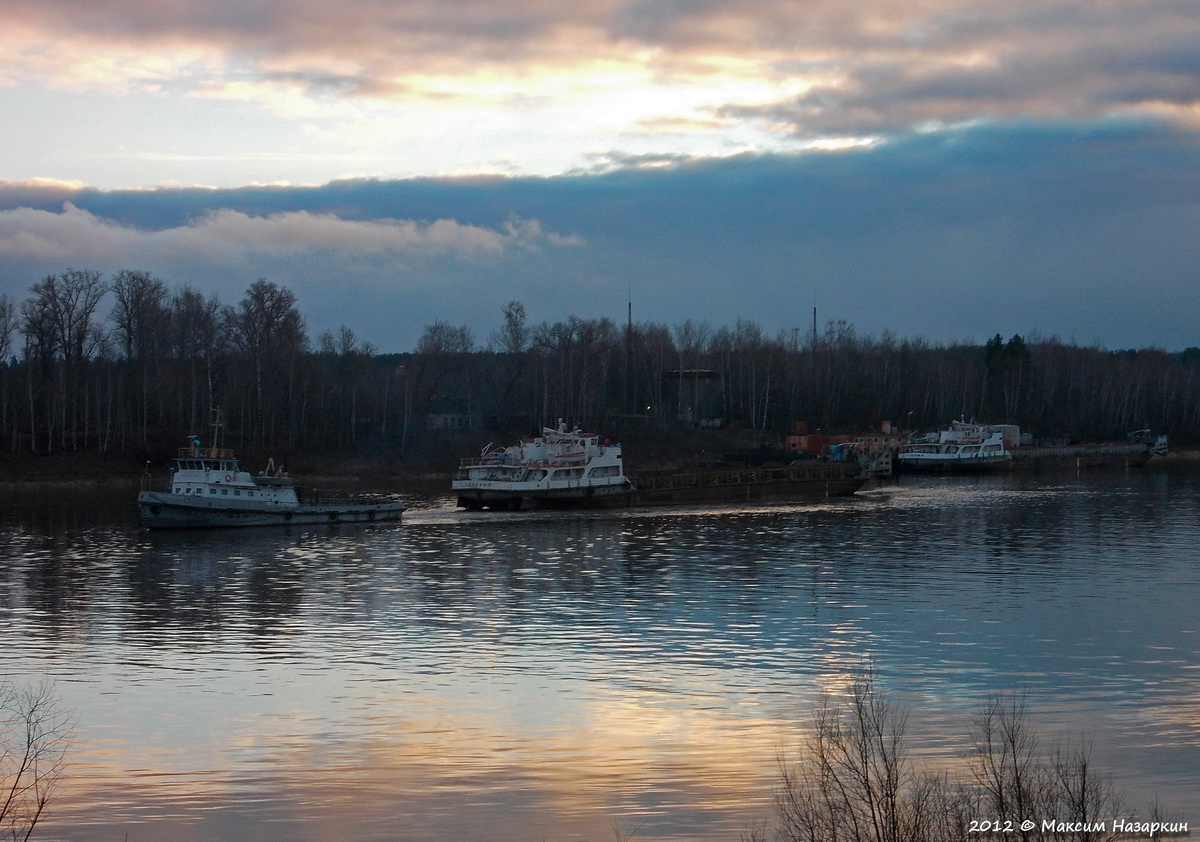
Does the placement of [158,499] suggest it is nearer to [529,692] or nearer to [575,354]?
[529,692]

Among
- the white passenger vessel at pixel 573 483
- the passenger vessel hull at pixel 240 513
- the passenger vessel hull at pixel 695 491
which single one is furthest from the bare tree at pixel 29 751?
the passenger vessel hull at pixel 695 491

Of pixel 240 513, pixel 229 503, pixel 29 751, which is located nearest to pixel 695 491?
pixel 240 513

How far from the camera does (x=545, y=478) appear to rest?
7444cm

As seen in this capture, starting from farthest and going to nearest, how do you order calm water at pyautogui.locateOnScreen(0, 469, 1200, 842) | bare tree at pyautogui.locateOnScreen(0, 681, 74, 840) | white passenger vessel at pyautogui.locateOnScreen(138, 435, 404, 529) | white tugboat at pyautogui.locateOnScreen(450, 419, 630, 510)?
white tugboat at pyautogui.locateOnScreen(450, 419, 630, 510), white passenger vessel at pyautogui.locateOnScreen(138, 435, 404, 529), calm water at pyautogui.locateOnScreen(0, 469, 1200, 842), bare tree at pyautogui.locateOnScreen(0, 681, 74, 840)

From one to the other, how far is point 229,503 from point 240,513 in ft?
2.62

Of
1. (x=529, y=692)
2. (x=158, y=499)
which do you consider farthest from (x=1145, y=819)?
(x=158, y=499)

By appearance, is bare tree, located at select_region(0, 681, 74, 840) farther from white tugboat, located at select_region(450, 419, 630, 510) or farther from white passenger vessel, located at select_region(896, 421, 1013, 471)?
white passenger vessel, located at select_region(896, 421, 1013, 471)

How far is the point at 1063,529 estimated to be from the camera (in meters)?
59.6

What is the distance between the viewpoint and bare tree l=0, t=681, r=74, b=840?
55.3 ft

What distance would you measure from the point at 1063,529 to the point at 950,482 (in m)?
46.4

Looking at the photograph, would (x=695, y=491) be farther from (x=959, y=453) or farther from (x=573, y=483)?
(x=959, y=453)

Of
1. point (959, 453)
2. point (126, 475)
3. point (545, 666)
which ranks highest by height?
point (959, 453)

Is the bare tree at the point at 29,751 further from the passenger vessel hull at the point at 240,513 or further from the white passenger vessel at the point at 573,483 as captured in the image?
the white passenger vessel at the point at 573,483


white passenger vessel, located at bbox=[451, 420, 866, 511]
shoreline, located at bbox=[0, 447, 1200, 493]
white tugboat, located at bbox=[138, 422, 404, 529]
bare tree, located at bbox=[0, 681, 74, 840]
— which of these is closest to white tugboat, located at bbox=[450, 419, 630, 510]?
white passenger vessel, located at bbox=[451, 420, 866, 511]
